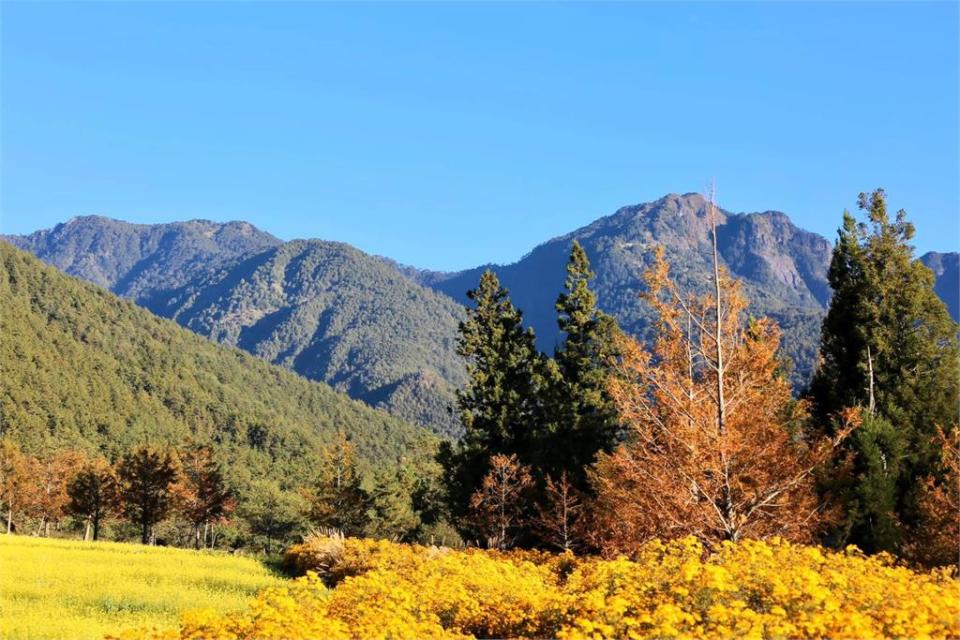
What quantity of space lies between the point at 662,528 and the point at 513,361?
24.8m

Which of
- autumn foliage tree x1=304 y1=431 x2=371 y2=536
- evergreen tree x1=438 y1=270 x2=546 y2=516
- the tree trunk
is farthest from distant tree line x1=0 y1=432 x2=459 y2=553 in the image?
the tree trunk

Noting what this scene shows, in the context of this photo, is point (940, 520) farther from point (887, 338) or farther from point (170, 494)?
point (170, 494)

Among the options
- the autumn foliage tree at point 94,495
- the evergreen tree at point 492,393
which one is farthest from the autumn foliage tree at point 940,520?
the autumn foliage tree at point 94,495

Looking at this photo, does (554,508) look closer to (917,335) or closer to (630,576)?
(917,335)

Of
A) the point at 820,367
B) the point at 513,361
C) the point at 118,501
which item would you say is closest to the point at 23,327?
the point at 118,501

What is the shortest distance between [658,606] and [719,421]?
7095 mm

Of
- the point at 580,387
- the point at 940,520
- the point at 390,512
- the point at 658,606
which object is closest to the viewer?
the point at 658,606

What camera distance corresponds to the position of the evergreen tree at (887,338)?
25625mm

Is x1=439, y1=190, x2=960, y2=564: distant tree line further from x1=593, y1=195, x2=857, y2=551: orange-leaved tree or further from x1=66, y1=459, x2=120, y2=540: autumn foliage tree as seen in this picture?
x1=66, y1=459, x2=120, y2=540: autumn foliage tree

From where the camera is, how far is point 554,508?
111 feet

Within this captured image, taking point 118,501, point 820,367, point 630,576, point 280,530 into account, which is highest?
point 820,367

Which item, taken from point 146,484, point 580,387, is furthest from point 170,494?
point 580,387

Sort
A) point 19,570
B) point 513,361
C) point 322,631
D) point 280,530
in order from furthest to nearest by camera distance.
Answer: point 280,530
point 513,361
point 19,570
point 322,631

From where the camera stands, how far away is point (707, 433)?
48.4ft
